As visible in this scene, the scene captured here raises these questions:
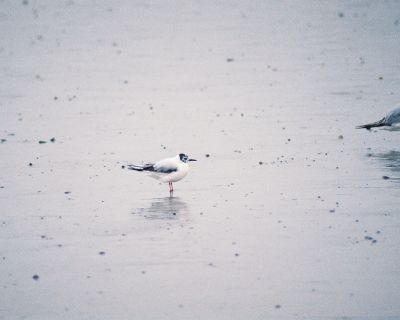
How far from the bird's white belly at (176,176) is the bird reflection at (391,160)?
10.3ft

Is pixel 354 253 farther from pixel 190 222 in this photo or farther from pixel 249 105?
pixel 249 105

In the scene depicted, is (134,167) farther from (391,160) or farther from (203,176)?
(391,160)

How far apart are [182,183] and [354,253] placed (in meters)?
4.58

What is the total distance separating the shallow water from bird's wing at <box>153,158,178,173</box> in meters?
0.36

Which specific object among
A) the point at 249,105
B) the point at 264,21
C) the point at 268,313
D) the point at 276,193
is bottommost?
the point at 268,313

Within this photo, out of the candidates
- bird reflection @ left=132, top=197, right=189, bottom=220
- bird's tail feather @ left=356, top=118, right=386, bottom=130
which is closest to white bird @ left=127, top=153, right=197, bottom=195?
bird reflection @ left=132, top=197, right=189, bottom=220

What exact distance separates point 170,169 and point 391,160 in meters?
3.76

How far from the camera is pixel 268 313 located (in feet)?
28.3

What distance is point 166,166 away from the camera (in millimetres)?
13656

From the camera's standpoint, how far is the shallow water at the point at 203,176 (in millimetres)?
9266

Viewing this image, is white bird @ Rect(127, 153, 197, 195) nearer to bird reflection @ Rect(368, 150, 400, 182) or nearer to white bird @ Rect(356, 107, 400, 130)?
bird reflection @ Rect(368, 150, 400, 182)

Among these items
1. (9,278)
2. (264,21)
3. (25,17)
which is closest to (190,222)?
(9,278)

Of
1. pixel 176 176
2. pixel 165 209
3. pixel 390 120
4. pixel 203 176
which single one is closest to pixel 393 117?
pixel 390 120

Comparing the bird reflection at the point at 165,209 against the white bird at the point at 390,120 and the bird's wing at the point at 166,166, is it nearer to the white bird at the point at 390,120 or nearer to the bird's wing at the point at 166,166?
the bird's wing at the point at 166,166
